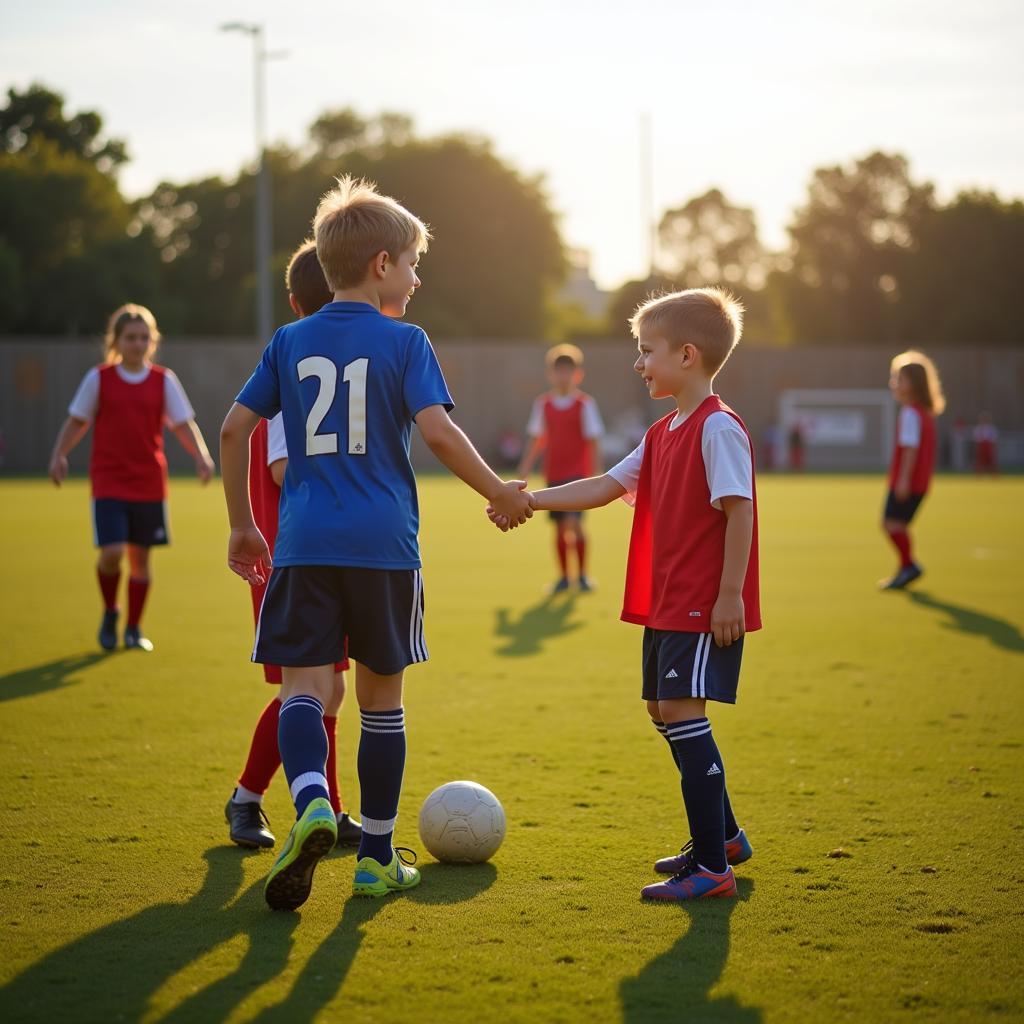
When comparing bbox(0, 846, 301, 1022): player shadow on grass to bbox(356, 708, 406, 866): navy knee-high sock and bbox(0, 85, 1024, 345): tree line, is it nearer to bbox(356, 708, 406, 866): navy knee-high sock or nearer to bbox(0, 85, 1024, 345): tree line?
bbox(356, 708, 406, 866): navy knee-high sock

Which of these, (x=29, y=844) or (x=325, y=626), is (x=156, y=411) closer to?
(x=29, y=844)

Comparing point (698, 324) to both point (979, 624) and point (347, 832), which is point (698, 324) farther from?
point (979, 624)

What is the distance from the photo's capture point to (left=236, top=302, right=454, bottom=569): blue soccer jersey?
12.1 ft

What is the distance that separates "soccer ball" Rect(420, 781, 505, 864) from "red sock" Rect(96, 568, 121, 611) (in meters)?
4.93

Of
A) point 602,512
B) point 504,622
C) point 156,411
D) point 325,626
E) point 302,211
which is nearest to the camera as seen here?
point 325,626

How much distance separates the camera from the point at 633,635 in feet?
31.4

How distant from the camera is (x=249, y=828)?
14.5 feet

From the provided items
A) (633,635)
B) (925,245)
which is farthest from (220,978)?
(925,245)

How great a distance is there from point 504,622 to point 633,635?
3.67ft

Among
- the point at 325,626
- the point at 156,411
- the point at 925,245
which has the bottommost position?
the point at 325,626

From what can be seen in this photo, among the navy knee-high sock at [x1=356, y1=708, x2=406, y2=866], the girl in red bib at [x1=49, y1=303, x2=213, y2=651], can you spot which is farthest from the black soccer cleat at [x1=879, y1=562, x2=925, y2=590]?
the navy knee-high sock at [x1=356, y1=708, x2=406, y2=866]

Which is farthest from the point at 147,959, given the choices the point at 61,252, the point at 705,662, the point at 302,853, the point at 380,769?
the point at 61,252

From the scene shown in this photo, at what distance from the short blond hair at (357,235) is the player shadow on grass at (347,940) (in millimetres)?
1788

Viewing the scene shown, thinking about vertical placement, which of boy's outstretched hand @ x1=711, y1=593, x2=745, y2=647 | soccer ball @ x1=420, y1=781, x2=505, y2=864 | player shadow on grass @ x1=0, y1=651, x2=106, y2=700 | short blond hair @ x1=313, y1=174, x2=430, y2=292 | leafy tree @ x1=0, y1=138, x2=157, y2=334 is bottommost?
Result: player shadow on grass @ x1=0, y1=651, x2=106, y2=700
